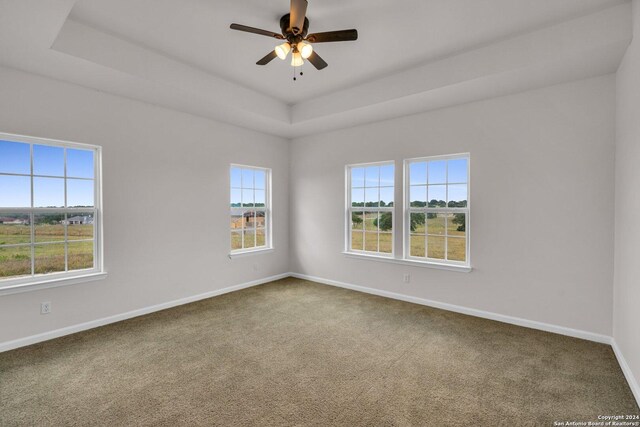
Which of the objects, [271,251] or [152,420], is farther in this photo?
[271,251]

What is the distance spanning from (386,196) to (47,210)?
4185mm

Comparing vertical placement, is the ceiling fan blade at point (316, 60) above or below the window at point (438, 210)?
above

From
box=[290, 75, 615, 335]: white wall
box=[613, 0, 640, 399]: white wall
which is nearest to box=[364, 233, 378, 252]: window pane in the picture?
box=[290, 75, 615, 335]: white wall

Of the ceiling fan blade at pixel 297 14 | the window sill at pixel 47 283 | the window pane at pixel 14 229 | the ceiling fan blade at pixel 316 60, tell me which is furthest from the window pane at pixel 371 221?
the window pane at pixel 14 229

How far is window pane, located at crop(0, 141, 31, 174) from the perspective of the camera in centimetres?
293

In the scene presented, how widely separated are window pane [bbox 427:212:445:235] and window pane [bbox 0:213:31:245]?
4.61 metres

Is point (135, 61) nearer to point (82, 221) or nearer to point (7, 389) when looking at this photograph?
point (82, 221)

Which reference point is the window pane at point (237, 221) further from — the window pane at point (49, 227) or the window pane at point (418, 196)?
the window pane at point (418, 196)

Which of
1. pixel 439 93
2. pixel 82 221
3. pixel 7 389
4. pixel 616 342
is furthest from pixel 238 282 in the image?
pixel 616 342

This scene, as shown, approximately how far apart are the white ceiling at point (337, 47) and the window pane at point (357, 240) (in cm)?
203

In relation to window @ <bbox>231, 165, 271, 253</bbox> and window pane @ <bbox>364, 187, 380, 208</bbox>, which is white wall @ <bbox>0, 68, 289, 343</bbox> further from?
window pane @ <bbox>364, 187, 380, 208</bbox>

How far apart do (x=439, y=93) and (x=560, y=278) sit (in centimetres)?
240

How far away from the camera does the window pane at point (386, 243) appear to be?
4.66 m

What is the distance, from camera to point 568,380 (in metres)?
2.37
